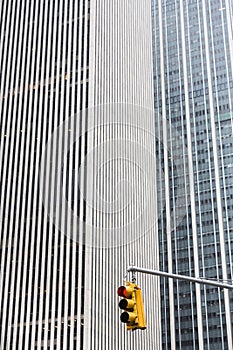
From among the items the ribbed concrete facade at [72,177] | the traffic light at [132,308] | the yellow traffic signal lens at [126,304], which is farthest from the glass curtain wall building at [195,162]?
the yellow traffic signal lens at [126,304]

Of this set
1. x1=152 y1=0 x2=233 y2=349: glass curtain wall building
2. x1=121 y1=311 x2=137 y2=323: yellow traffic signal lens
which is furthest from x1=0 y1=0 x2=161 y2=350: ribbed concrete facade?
x1=121 y1=311 x2=137 y2=323: yellow traffic signal lens

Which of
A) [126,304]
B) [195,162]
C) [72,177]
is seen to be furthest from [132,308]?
[195,162]

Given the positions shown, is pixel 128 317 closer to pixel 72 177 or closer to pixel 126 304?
pixel 126 304

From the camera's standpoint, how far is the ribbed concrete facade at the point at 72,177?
6262 centimetres

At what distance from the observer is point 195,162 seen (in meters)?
104

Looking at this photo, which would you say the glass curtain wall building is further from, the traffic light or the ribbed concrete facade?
the traffic light

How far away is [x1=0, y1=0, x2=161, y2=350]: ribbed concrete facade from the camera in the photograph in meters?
62.6

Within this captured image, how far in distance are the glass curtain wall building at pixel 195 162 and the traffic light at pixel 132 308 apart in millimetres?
78157

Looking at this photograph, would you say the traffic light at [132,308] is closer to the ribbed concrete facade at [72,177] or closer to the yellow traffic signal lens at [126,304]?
the yellow traffic signal lens at [126,304]

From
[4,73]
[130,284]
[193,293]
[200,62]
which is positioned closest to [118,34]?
[4,73]

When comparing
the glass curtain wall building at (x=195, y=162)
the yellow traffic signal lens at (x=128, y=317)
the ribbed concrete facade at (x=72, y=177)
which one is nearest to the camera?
the yellow traffic signal lens at (x=128, y=317)

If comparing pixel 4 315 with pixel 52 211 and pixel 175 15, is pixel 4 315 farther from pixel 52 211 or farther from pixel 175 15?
pixel 175 15

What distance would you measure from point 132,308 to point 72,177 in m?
55.4

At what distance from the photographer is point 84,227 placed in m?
64.3
